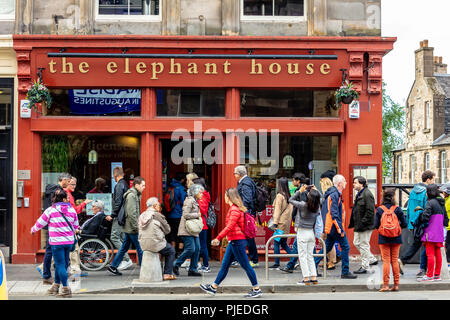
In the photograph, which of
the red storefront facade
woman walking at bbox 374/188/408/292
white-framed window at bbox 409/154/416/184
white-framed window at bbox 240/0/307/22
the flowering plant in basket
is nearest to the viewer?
woman walking at bbox 374/188/408/292

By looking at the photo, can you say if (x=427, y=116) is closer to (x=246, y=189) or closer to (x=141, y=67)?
(x=141, y=67)

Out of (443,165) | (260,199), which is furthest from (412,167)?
(260,199)

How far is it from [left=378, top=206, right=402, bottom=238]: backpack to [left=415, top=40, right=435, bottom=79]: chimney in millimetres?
38931

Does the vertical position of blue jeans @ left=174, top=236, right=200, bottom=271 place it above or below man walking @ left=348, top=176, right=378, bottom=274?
below

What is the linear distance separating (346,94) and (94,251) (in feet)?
20.6

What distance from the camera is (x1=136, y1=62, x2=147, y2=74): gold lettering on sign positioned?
45.2 ft

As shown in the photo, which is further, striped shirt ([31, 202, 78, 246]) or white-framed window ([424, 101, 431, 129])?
white-framed window ([424, 101, 431, 129])

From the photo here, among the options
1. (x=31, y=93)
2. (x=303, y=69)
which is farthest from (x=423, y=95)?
(x=31, y=93)

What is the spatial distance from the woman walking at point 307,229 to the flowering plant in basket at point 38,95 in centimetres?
595

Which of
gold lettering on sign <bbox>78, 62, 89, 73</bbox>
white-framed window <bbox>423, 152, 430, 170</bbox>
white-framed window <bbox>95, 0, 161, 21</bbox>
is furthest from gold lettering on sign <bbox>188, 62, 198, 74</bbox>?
white-framed window <bbox>423, 152, 430, 170</bbox>

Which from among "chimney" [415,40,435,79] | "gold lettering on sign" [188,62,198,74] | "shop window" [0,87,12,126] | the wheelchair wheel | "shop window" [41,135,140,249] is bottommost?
the wheelchair wheel

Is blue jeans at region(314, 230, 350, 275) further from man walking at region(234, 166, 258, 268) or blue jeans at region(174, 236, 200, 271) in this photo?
blue jeans at region(174, 236, 200, 271)

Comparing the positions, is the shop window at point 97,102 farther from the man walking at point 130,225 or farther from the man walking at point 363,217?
the man walking at point 363,217

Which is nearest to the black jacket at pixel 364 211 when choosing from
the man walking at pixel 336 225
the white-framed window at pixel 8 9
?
the man walking at pixel 336 225
